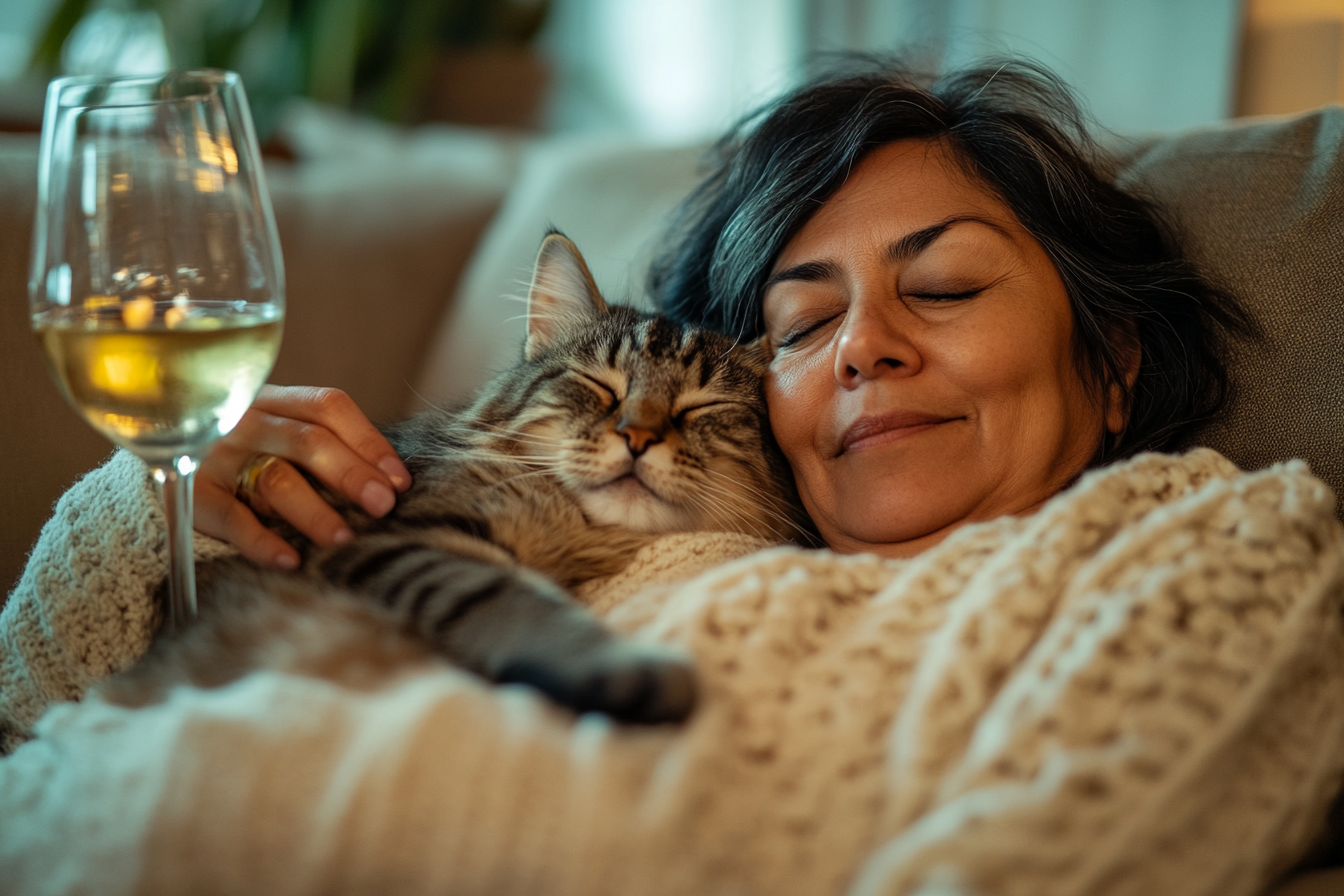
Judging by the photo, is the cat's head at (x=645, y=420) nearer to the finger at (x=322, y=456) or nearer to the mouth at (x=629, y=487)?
the mouth at (x=629, y=487)

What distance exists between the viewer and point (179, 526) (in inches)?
31.7

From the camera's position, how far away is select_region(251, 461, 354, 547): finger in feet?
3.68

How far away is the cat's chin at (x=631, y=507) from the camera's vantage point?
49.0 inches

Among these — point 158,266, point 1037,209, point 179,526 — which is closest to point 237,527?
point 179,526

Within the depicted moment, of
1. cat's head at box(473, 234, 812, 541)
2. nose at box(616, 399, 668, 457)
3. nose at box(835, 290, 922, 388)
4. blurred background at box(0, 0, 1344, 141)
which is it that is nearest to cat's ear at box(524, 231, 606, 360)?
cat's head at box(473, 234, 812, 541)

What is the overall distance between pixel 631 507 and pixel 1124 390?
0.71 metres

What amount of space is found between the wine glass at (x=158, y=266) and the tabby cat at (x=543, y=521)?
0.19 meters

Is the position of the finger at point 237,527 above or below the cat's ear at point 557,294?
below

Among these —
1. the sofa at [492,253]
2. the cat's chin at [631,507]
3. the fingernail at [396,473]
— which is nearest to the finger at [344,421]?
the fingernail at [396,473]

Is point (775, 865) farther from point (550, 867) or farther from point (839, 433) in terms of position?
point (839, 433)

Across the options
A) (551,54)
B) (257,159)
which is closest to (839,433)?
Result: (257,159)

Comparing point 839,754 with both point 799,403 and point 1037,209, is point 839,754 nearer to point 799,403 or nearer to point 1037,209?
point 799,403

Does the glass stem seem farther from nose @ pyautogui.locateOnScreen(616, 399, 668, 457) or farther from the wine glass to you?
nose @ pyautogui.locateOnScreen(616, 399, 668, 457)

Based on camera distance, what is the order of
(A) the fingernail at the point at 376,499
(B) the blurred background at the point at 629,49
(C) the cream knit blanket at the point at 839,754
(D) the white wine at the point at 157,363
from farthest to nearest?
1. (B) the blurred background at the point at 629,49
2. (A) the fingernail at the point at 376,499
3. (D) the white wine at the point at 157,363
4. (C) the cream knit blanket at the point at 839,754
